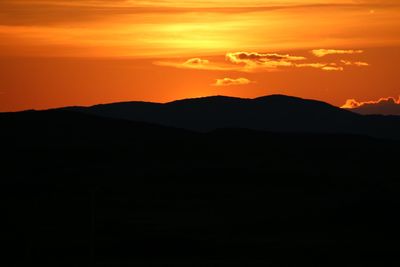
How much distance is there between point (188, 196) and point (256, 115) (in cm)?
11913

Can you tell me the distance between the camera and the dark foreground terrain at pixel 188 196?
28.6 m

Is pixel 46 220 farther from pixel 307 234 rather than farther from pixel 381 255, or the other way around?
pixel 307 234

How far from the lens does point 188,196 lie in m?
58.2

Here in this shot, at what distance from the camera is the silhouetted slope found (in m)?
170

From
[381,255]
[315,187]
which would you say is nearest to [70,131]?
[315,187]

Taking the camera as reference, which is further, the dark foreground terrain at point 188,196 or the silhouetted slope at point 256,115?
the silhouetted slope at point 256,115

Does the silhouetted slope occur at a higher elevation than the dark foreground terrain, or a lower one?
higher

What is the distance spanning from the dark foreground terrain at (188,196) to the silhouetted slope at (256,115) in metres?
62.5

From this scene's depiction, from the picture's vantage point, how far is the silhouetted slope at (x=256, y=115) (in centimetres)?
17002

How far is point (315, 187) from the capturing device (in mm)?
64812

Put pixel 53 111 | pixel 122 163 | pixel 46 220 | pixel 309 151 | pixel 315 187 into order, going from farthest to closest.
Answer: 1. pixel 53 111
2. pixel 309 151
3. pixel 122 163
4. pixel 315 187
5. pixel 46 220

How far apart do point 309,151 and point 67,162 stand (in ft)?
83.3

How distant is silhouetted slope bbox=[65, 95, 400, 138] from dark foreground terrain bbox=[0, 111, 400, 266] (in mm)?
62479

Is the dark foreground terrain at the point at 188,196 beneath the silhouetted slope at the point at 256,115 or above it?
beneath
